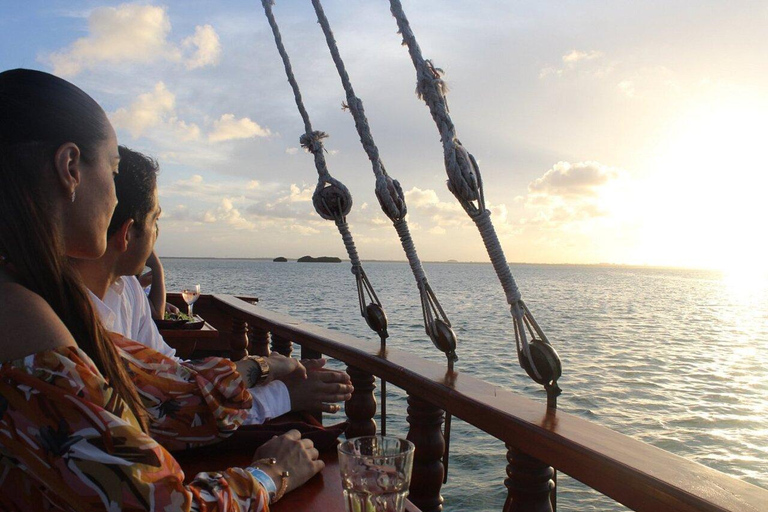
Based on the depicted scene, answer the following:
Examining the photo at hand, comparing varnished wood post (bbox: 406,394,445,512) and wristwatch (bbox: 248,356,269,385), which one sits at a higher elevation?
wristwatch (bbox: 248,356,269,385)

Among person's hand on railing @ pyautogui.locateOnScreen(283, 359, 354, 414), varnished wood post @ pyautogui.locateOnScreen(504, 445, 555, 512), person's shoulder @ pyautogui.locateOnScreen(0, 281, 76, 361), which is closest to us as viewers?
person's shoulder @ pyautogui.locateOnScreen(0, 281, 76, 361)

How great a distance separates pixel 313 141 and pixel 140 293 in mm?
811

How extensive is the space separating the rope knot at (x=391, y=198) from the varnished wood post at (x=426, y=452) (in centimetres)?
57

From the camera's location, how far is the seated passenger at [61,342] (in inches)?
26.7

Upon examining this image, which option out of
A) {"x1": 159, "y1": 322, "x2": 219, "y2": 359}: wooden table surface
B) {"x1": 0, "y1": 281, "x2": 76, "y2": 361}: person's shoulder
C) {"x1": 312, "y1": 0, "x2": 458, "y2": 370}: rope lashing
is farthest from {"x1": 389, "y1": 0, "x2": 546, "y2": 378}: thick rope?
{"x1": 159, "y1": 322, "x2": 219, "y2": 359}: wooden table surface

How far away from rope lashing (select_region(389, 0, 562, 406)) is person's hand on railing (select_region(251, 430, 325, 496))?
19.9 inches

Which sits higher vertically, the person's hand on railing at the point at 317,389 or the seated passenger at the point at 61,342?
the seated passenger at the point at 61,342

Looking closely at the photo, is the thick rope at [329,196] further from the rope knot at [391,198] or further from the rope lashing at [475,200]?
the rope lashing at [475,200]

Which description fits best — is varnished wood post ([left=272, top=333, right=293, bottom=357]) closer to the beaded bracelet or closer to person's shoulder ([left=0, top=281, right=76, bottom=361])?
the beaded bracelet

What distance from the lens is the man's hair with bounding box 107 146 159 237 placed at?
1.33 meters

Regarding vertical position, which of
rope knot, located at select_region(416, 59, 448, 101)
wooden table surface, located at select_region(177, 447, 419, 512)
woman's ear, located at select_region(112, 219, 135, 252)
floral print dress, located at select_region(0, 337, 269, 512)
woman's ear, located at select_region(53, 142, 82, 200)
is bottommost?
wooden table surface, located at select_region(177, 447, 419, 512)

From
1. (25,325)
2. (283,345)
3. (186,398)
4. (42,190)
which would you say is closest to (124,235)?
(186,398)

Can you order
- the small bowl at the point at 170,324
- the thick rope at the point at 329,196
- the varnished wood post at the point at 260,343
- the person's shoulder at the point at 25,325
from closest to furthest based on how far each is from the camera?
Result: the person's shoulder at the point at 25,325 → the thick rope at the point at 329,196 → the varnished wood post at the point at 260,343 → the small bowl at the point at 170,324

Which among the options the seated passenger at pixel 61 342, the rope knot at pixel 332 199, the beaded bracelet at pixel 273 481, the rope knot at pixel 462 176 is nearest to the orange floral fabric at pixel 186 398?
the beaded bracelet at pixel 273 481
